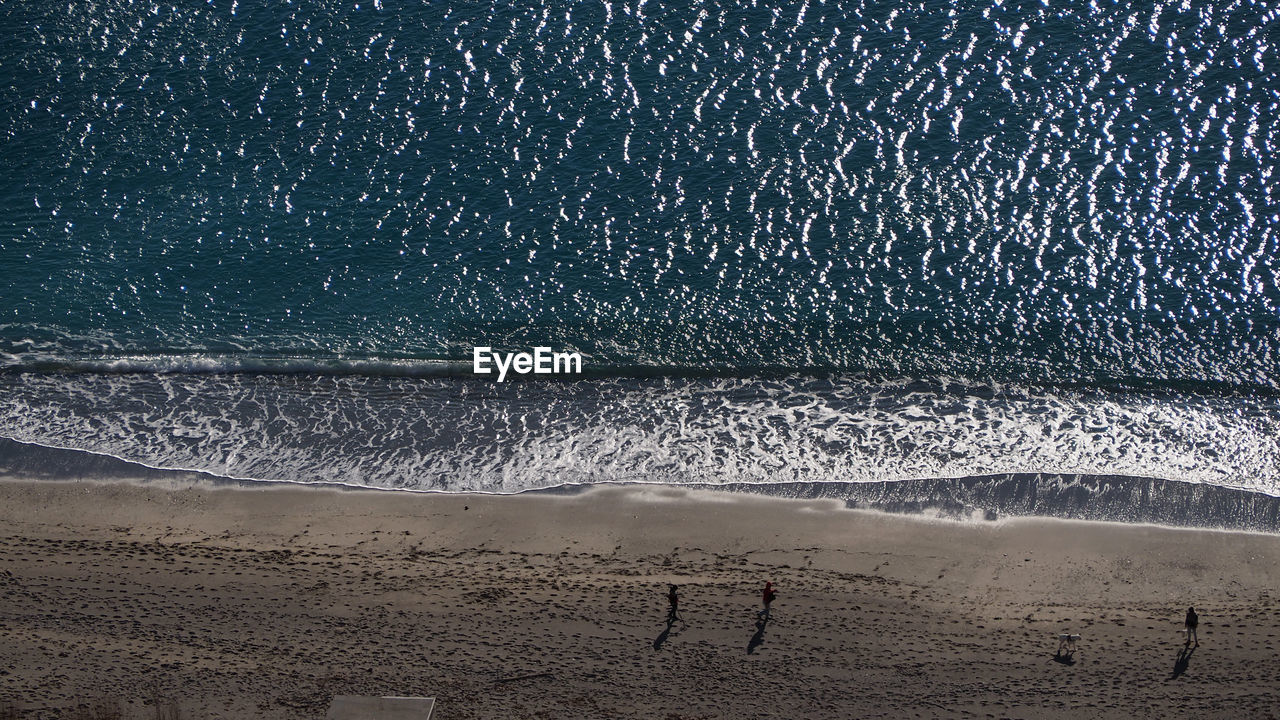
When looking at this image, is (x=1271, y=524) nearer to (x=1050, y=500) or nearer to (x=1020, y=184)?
(x=1050, y=500)

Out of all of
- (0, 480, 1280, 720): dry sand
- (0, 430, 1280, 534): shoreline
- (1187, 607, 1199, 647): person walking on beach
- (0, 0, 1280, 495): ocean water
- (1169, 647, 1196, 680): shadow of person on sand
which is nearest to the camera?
(0, 480, 1280, 720): dry sand

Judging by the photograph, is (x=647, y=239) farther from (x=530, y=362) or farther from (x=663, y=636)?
(x=663, y=636)

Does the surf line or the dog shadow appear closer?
the dog shadow

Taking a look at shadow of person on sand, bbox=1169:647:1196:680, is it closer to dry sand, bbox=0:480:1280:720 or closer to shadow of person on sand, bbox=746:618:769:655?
dry sand, bbox=0:480:1280:720

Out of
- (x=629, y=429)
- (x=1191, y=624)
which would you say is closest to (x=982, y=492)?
(x=1191, y=624)

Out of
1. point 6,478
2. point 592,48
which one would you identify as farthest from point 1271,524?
point 6,478

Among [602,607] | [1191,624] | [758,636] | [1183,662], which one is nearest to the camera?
[1183,662]

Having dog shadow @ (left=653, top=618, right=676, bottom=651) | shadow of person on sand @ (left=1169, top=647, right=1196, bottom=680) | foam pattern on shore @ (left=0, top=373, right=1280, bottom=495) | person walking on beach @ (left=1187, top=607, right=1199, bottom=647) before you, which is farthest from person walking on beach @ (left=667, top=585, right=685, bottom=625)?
person walking on beach @ (left=1187, top=607, right=1199, bottom=647)

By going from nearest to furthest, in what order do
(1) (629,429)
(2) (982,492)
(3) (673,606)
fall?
(3) (673,606) → (2) (982,492) → (1) (629,429)
